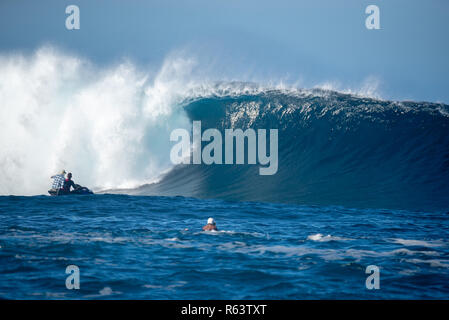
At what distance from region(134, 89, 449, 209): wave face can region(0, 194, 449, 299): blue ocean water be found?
10.4 ft

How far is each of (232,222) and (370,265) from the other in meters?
5.45

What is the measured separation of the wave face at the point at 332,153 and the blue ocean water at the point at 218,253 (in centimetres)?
317

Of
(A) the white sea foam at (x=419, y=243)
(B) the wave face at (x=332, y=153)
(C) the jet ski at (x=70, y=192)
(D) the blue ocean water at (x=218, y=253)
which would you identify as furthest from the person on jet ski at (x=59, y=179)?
(A) the white sea foam at (x=419, y=243)

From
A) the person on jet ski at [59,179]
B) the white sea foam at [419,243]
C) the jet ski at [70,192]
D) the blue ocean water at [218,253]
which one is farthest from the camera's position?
the person on jet ski at [59,179]

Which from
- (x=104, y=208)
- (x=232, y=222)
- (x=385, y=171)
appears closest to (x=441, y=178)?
(x=385, y=171)

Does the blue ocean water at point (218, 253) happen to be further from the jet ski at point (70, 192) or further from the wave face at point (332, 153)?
the wave face at point (332, 153)

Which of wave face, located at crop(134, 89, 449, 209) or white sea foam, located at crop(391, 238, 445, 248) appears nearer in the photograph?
white sea foam, located at crop(391, 238, 445, 248)

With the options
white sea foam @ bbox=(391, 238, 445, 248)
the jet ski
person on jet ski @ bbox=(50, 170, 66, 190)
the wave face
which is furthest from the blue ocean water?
person on jet ski @ bbox=(50, 170, 66, 190)

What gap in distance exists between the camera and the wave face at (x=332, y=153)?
1825 cm

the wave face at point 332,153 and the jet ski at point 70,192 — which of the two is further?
the wave face at point 332,153

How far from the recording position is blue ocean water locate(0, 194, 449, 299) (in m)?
7.17

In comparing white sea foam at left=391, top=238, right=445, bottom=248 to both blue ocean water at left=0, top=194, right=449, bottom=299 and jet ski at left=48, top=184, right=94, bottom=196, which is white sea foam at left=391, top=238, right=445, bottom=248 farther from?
jet ski at left=48, top=184, right=94, bottom=196

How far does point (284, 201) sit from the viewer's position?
17750mm

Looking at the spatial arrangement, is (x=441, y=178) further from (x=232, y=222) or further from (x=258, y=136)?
(x=232, y=222)
